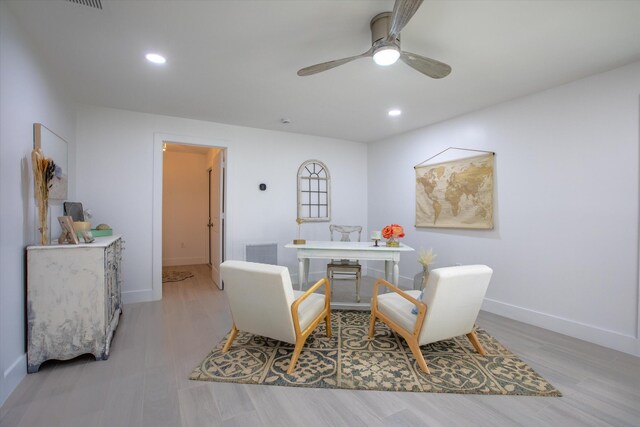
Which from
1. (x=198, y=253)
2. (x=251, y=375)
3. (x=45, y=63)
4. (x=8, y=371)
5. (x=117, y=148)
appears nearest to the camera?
(x=8, y=371)

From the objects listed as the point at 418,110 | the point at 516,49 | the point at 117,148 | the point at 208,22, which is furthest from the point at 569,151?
the point at 117,148

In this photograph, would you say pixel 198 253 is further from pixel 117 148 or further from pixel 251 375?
pixel 251 375

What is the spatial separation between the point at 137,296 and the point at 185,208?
3057 mm

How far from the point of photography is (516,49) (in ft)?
7.50

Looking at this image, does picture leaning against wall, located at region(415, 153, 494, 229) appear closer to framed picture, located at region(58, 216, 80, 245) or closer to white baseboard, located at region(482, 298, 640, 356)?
white baseboard, located at region(482, 298, 640, 356)

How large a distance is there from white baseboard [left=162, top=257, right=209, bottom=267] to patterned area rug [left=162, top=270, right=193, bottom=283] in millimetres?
685

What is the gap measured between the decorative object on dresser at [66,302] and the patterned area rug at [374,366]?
3.01ft

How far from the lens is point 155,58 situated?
2.45m

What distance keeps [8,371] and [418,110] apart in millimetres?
4454

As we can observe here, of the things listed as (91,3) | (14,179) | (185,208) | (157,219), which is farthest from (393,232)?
(185,208)

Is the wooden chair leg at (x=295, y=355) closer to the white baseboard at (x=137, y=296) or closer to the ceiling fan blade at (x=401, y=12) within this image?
the ceiling fan blade at (x=401, y=12)

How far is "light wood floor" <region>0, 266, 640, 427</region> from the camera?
5.49 ft

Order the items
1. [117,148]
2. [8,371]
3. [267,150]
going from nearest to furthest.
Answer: [8,371] < [117,148] < [267,150]

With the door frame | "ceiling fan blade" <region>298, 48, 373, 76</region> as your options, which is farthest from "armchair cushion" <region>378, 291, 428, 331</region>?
the door frame
